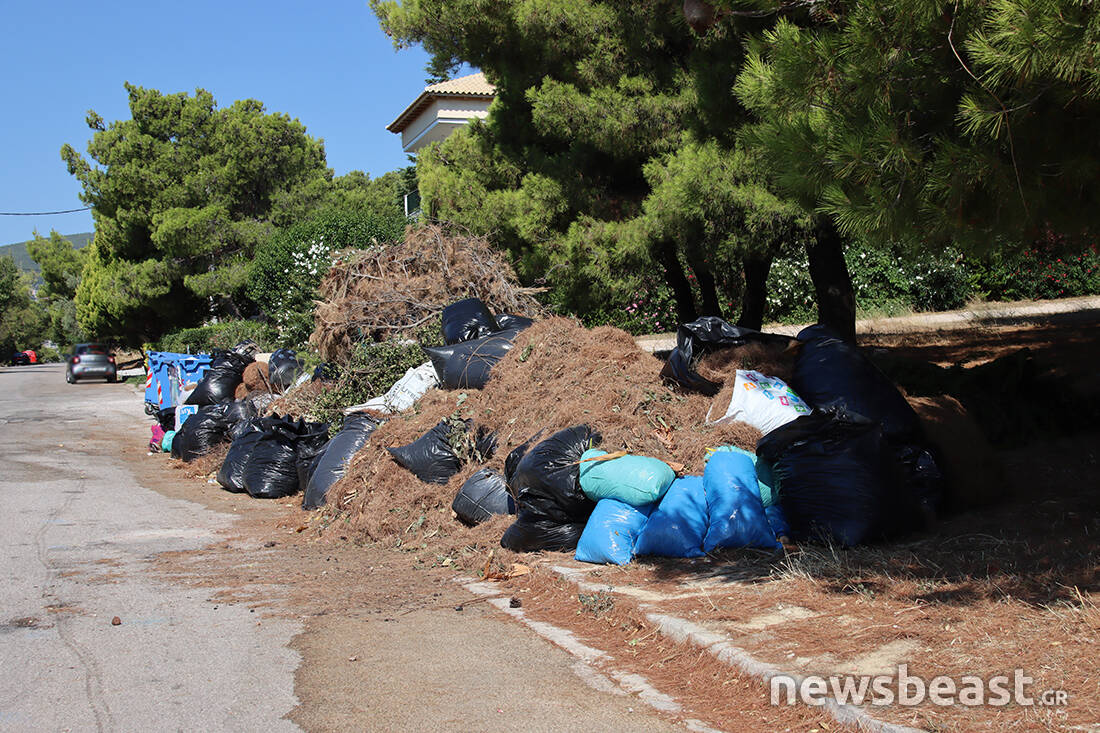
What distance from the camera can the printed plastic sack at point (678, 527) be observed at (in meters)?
5.04

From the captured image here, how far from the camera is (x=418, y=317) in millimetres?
9961

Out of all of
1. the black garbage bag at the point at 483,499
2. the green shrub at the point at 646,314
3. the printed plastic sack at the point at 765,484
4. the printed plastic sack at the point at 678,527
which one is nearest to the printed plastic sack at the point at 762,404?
the printed plastic sack at the point at 765,484

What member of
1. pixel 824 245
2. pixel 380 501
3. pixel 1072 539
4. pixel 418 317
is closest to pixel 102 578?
pixel 380 501

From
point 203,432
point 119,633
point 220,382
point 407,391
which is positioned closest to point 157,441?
point 220,382

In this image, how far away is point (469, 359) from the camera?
317 inches

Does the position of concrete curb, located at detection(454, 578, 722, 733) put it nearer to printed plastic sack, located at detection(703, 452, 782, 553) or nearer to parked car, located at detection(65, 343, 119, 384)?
printed plastic sack, located at detection(703, 452, 782, 553)

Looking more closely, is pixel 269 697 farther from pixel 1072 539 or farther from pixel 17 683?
pixel 1072 539

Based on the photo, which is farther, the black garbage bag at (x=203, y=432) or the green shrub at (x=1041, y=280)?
the green shrub at (x=1041, y=280)

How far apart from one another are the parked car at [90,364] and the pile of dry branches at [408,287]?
1030 inches

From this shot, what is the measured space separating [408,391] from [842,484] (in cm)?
482

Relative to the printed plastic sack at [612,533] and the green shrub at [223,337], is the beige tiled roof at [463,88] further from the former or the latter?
the printed plastic sack at [612,533]

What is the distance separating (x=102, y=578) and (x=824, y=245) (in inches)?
278

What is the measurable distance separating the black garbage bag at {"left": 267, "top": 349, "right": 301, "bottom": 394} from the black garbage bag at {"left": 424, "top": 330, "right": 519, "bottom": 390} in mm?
4034

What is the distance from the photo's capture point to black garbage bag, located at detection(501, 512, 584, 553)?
18.3ft
